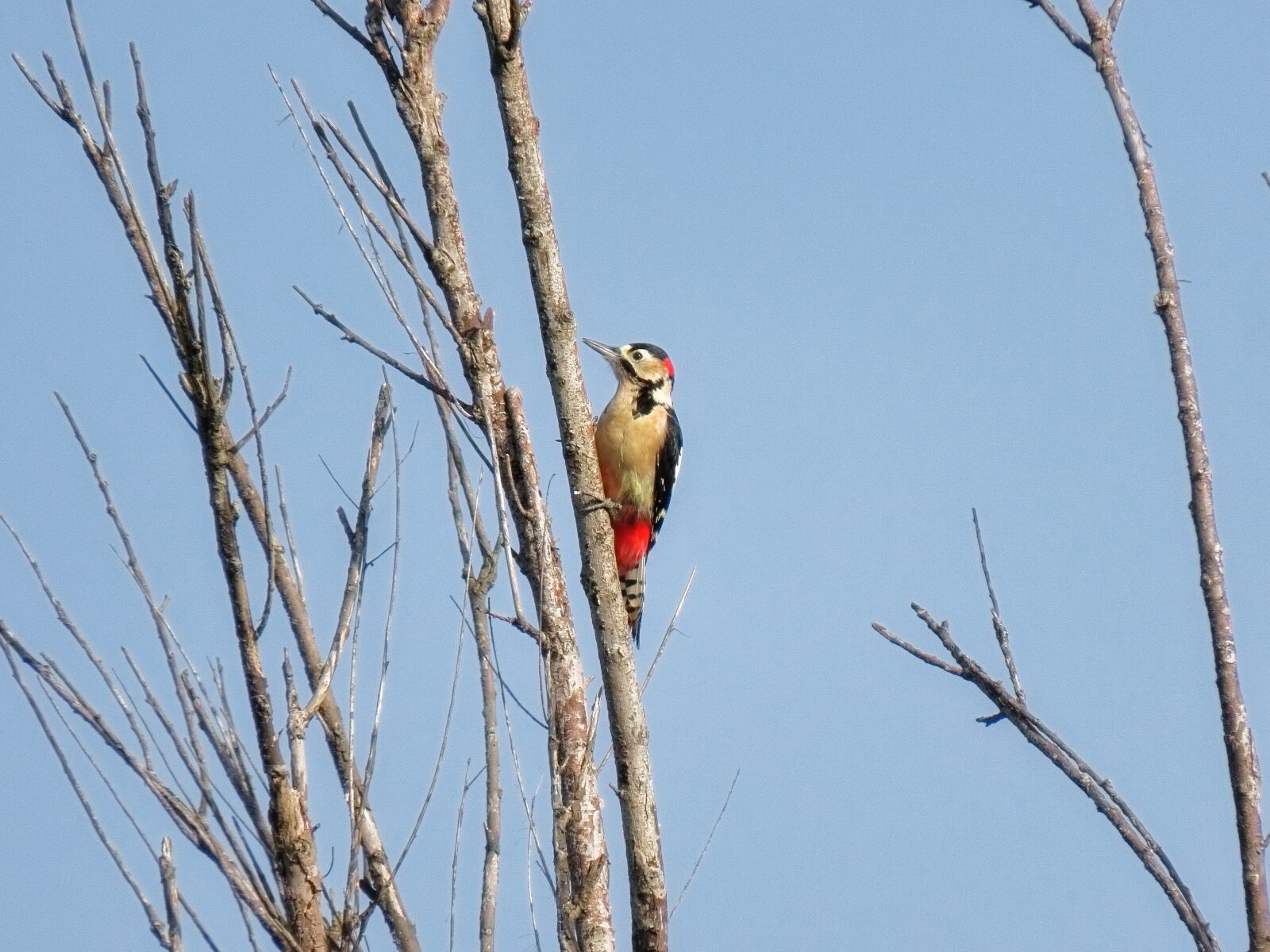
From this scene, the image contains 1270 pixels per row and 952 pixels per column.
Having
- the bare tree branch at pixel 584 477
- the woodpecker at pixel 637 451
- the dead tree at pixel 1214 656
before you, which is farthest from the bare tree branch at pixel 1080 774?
the woodpecker at pixel 637 451

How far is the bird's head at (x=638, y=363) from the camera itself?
8016mm

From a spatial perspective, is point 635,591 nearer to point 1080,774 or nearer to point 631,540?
point 631,540

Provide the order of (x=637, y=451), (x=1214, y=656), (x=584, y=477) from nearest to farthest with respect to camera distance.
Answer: (x=1214, y=656) → (x=584, y=477) → (x=637, y=451)

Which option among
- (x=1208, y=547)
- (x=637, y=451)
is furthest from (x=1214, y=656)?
(x=637, y=451)

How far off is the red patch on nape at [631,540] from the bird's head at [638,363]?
2.51 feet

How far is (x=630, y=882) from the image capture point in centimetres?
407

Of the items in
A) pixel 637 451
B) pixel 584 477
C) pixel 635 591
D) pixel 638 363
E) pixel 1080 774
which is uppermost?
pixel 638 363

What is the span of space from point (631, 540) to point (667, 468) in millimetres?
443

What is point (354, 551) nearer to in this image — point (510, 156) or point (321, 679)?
point (321, 679)

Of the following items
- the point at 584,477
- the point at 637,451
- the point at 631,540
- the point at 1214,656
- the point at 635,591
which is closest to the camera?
the point at 1214,656

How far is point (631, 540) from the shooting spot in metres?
7.89

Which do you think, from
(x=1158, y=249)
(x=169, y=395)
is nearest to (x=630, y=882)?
(x=169, y=395)

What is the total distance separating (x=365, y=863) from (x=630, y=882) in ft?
2.44

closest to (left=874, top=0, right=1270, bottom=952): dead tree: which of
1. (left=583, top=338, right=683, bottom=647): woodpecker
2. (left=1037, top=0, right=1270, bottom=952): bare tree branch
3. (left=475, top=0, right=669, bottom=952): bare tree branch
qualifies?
(left=1037, top=0, right=1270, bottom=952): bare tree branch
